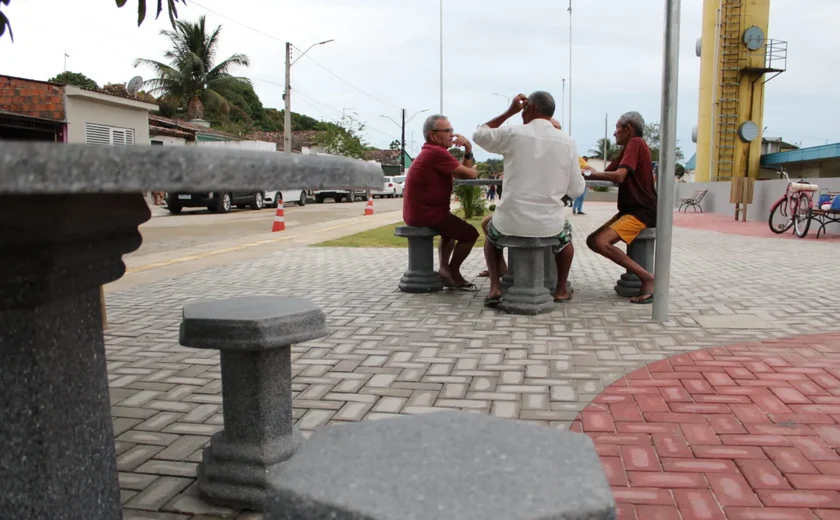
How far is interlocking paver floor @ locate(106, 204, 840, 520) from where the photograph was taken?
3.19m

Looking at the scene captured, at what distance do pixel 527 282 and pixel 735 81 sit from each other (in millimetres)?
24830

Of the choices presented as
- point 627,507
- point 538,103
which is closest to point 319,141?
point 538,103

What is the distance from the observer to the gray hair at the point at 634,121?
608cm

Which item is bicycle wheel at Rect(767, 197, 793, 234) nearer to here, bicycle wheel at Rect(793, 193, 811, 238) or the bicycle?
the bicycle

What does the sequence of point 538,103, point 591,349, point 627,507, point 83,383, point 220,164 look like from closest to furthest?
point 220,164, point 83,383, point 627,507, point 591,349, point 538,103

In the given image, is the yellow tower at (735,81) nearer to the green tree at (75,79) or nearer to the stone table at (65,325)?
the stone table at (65,325)

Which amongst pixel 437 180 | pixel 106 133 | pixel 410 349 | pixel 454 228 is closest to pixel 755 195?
pixel 454 228

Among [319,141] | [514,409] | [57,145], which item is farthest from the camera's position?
[319,141]

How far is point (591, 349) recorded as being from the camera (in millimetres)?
4566

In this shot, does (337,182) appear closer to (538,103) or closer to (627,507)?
(627,507)

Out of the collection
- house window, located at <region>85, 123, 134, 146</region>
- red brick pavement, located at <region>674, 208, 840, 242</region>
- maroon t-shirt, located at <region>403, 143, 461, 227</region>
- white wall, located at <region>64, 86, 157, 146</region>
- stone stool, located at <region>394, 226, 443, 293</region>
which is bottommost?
red brick pavement, located at <region>674, 208, 840, 242</region>

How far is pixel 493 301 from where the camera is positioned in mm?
5898

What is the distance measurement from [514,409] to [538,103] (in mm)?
2853

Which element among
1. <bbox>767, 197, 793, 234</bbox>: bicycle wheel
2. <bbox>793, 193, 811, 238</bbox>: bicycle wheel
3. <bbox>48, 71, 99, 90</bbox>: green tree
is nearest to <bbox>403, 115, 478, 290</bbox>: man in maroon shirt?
<bbox>793, 193, 811, 238</bbox>: bicycle wheel
